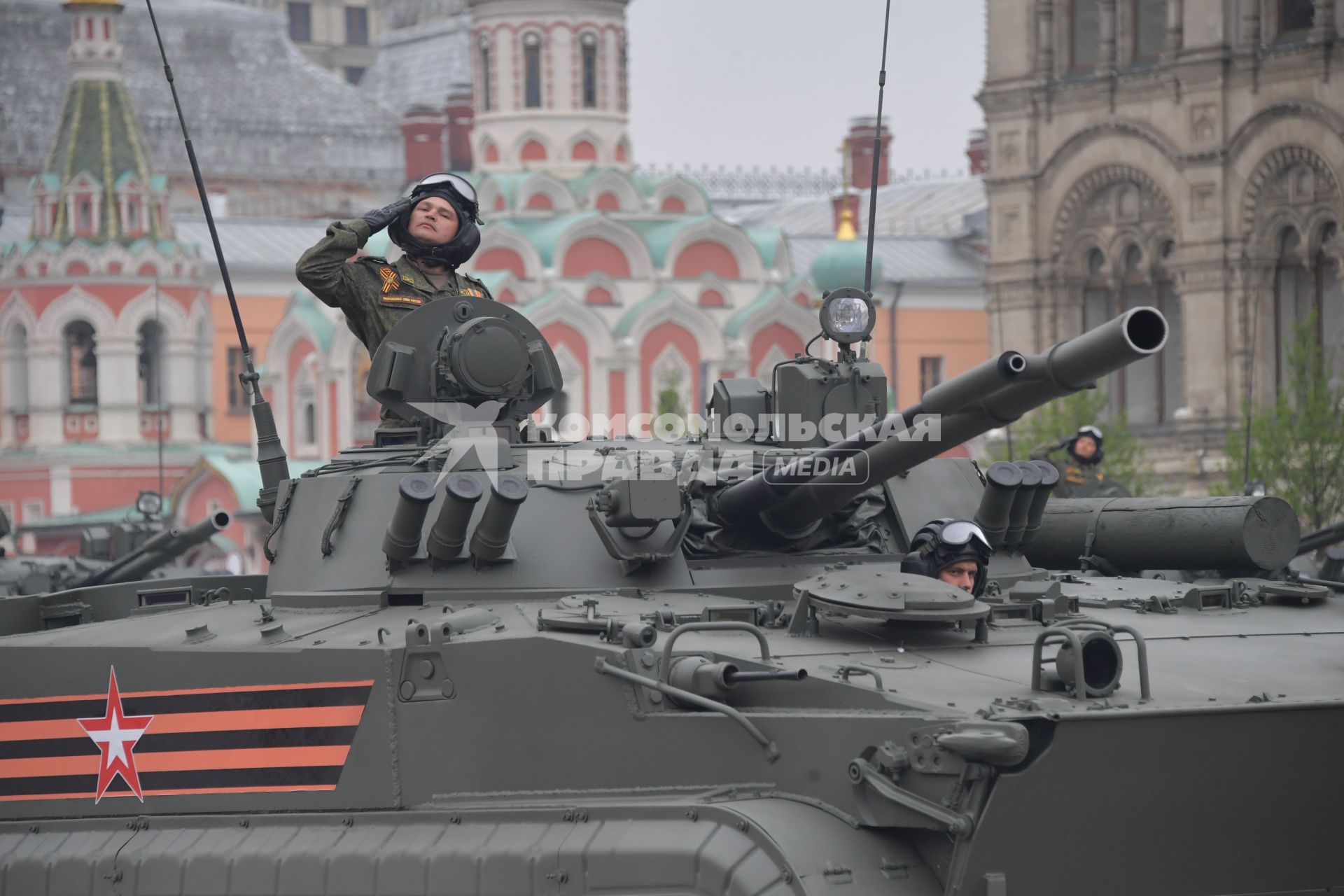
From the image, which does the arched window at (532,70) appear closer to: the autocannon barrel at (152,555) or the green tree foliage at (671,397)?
the green tree foliage at (671,397)

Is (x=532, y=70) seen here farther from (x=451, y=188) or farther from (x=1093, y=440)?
(x=451, y=188)

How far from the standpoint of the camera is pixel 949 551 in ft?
33.7

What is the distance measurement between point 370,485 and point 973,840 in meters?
3.76

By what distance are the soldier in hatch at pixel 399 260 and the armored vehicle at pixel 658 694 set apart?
0.66 meters

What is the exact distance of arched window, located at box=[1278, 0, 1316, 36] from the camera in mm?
37938

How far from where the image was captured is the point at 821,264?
61.2m

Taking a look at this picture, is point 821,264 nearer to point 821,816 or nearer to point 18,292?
point 18,292

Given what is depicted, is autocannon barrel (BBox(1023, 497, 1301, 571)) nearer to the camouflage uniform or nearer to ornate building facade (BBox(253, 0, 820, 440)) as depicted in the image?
the camouflage uniform

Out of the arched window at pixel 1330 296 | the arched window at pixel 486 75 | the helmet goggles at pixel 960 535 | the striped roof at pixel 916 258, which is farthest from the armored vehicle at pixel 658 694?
the striped roof at pixel 916 258

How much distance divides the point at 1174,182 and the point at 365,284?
3031 centimetres

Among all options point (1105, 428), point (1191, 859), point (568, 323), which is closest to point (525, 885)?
point (1191, 859)

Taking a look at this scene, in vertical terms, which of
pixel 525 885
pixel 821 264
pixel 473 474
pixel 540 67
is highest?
pixel 540 67

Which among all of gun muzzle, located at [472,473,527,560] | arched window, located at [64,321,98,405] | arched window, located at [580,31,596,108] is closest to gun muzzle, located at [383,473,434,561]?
gun muzzle, located at [472,473,527,560]

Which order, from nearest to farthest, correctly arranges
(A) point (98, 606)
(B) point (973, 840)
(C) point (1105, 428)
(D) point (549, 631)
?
1. (B) point (973, 840)
2. (D) point (549, 631)
3. (A) point (98, 606)
4. (C) point (1105, 428)
